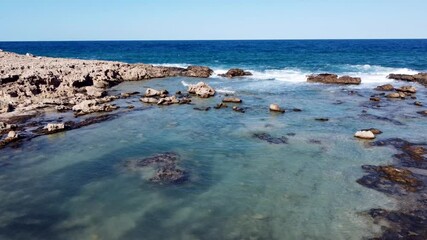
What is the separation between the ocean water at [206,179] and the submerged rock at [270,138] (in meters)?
0.45

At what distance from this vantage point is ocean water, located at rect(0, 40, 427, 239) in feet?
44.5

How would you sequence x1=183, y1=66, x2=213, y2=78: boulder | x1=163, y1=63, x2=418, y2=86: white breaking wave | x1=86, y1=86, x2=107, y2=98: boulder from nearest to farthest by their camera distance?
1. x1=86, y1=86, x2=107, y2=98: boulder
2. x1=163, y1=63, x2=418, y2=86: white breaking wave
3. x1=183, y1=66, x2=213, y2=78: boulder

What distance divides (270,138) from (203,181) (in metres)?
7.84

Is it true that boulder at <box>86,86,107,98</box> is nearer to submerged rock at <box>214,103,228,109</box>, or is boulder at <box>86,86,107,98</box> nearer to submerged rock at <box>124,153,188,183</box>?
submerged rock at <box>214,103,228,109</box>

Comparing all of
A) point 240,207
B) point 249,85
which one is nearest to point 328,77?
point 249,85

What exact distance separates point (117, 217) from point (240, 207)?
16.0ft

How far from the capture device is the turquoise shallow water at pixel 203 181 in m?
13.6

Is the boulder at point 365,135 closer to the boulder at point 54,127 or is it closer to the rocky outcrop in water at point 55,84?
the boulder at point 54,127

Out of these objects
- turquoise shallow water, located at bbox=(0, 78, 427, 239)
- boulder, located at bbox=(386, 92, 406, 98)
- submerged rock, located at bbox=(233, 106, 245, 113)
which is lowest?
turquoise shallow water, located at bbox=(0, 78, 427, 239)

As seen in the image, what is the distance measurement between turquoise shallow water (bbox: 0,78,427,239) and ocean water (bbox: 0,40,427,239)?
0.05 meters

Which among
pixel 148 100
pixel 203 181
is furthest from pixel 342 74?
pixel 203 181

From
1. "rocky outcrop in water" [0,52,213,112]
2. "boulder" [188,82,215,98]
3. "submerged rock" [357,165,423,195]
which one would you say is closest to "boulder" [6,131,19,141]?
"rocky outcrop in water" [0,52,213,112]

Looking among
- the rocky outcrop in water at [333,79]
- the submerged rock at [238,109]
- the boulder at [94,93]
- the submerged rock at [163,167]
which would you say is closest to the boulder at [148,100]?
the boulder at [94,93]

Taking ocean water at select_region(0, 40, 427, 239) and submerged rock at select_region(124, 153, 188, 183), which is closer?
ocean water at select_region(0, 40, 427, 239)
